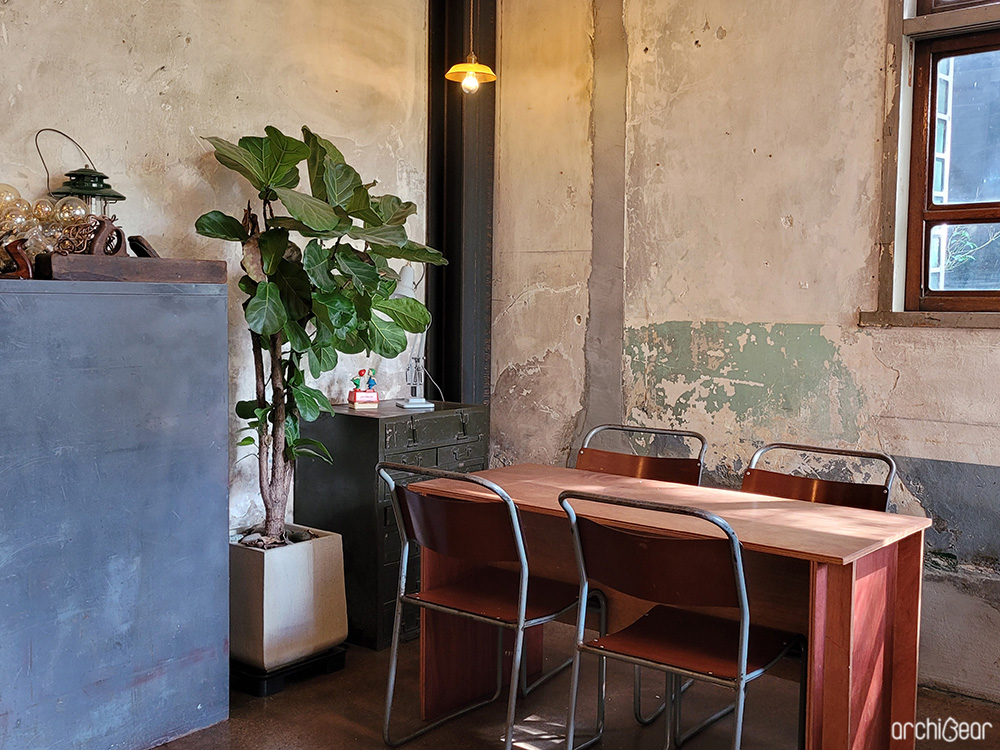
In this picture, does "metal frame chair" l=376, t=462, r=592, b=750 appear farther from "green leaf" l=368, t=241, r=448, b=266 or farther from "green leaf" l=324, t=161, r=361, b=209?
"green leaf" l=324, t=161, r=361, b=209

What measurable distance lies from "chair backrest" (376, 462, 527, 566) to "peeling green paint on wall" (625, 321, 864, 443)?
168 cm

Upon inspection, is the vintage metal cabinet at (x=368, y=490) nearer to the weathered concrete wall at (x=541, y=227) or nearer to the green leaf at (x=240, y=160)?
the weathered concrete wall at (x=541, y=227)

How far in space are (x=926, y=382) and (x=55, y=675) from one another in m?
3.31

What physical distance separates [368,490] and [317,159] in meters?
1.43

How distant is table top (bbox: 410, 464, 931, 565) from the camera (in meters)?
2.60

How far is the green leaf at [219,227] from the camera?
12.0 feet

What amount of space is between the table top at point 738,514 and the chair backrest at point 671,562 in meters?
0.15

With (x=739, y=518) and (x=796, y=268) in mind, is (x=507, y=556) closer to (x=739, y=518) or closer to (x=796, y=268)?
(x=739, y=518)

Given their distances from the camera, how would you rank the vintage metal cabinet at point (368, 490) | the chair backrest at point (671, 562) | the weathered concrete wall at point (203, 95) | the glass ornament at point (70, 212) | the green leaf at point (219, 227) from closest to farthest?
the chair backrest at point (671, 562)
the glass ornament at point (70, 212)
the weathered concrete wall at point (203, 95)
the green leaf at point (219, 227)
the vintage metal cabinet at point (368, 490)

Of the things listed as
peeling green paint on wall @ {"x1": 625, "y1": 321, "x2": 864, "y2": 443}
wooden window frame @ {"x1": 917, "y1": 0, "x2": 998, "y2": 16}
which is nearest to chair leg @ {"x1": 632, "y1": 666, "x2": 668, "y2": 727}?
peeling green paint on wall @ {"x1": 625, "y1": 321, "x2": 864, "y2": 443}

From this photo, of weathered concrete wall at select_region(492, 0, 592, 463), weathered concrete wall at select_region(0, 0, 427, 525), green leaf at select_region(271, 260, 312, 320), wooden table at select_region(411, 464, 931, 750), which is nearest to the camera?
wooden table at select_region(411, 464, 931, 750)

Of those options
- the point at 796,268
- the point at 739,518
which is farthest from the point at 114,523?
the point at 796,268

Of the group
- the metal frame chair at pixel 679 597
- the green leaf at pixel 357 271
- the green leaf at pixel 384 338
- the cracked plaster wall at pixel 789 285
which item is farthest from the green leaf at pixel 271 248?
the cracked plaster wall at pixel 789 285

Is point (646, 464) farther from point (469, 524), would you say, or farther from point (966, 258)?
point (966, 258)
